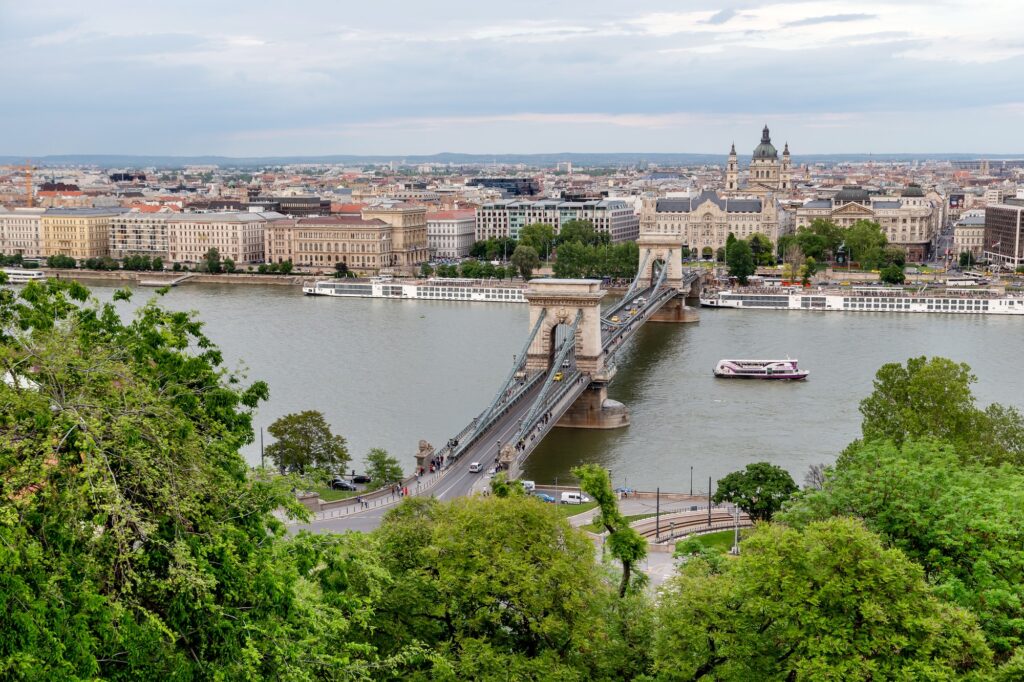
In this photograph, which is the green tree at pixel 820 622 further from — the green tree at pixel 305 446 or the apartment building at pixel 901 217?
the apartment building at pixel 901 217

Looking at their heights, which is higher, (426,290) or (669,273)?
(669,273)

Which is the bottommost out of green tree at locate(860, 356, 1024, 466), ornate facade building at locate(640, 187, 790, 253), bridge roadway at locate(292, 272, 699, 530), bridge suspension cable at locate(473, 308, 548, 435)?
bridge roadway at locate(292, 272, 699, 530)

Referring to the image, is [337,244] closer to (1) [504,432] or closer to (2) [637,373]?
(2) [637,373]

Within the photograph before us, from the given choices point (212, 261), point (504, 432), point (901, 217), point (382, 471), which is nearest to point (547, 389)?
point (504, 432)

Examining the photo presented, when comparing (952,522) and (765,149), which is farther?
(765,149)

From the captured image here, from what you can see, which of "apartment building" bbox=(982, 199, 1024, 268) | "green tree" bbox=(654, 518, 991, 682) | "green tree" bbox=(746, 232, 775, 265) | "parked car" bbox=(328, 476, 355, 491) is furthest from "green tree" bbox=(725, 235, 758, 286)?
"green tree" bbox=(654, 518, 991, 682)

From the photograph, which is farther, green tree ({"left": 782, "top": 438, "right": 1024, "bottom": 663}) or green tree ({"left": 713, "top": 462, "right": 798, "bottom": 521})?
green tree ({"left": 713, "top": 462, "right": 798, "bottom": 521})

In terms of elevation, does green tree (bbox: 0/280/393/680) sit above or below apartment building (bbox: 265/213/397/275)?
above

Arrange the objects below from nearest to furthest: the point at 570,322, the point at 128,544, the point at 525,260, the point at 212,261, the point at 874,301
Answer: the point at 128,544 < the point at 570,322 < the point at 874,301 < the point at 525,260 < the point at 212,261

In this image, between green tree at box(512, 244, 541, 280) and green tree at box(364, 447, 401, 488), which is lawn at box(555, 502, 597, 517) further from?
green tree at box(512, 244, 541, 280)
